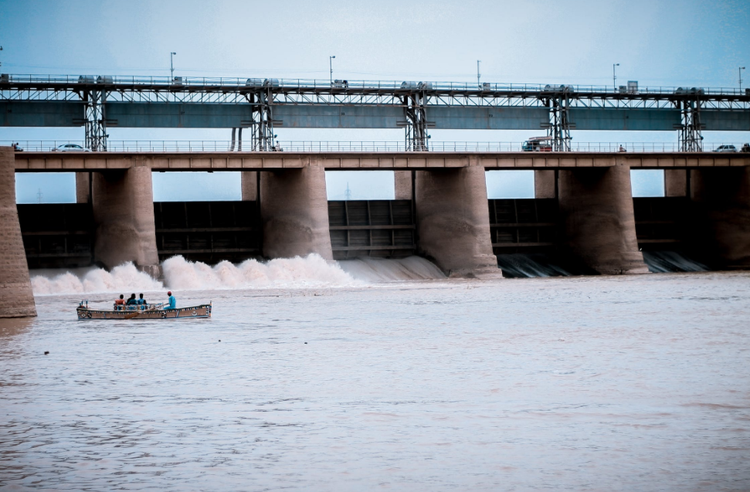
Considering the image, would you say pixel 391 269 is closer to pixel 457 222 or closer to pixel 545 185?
pixel 457 222

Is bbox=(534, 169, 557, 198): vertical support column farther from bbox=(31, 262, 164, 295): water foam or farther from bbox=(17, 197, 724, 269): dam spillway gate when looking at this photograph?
bbox=(31, 262, 164, 295): water foam

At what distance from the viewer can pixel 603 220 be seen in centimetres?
6575

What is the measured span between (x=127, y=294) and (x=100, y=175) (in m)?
11.0

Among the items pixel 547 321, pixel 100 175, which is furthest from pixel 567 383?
pixel 100 175

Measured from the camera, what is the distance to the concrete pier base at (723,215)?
69.6m

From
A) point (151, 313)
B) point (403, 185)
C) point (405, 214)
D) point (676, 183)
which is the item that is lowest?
point (151, 313)

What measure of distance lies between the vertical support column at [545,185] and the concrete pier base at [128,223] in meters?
31.5

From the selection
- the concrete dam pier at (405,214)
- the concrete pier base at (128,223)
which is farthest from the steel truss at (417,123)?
the concrete pier base at (128,223)

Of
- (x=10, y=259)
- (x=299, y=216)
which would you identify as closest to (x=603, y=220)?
(x=299, y=216)

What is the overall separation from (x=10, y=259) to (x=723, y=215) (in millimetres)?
53602

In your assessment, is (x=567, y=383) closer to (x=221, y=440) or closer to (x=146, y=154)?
(x=221, y=440)

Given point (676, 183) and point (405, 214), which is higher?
point (676, 183)

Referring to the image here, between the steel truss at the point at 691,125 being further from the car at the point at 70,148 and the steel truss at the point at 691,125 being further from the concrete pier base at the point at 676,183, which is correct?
the car at the point at 70,148

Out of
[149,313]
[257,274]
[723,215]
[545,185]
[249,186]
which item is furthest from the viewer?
[545,185]
